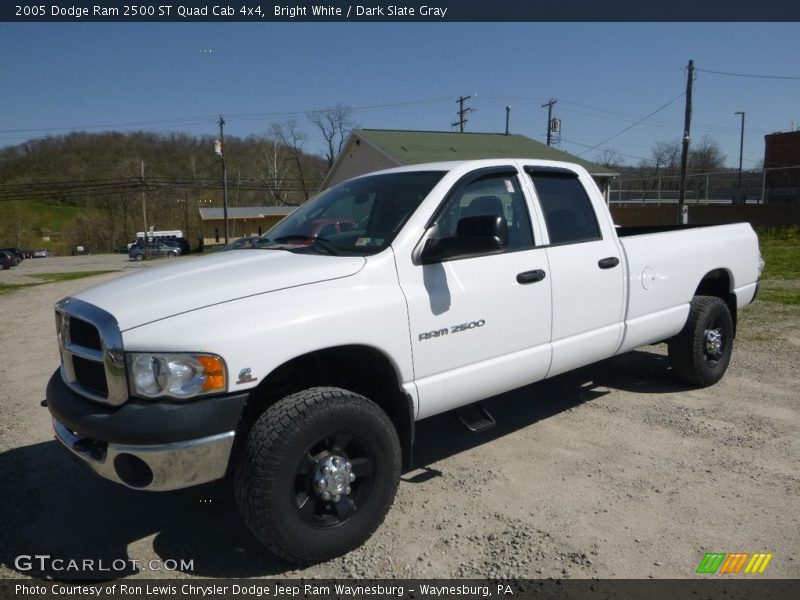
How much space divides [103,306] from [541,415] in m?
3.43

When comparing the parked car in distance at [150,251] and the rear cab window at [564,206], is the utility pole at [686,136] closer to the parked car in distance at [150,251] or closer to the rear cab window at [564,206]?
the rear cab window at [564,206]

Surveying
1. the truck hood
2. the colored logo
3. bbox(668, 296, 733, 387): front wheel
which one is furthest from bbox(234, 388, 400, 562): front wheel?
bbox(668, 296, 733, 387): front wheel

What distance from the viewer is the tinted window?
4.16m

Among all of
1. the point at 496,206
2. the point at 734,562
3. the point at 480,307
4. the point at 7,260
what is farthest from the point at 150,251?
the point at 734,562

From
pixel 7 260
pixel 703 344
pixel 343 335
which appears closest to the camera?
pixel 343 335

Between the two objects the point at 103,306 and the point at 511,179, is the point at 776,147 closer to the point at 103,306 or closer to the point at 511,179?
the point at 511,179

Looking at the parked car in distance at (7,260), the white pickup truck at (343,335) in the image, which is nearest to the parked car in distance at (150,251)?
the parked car in distance at (7,260)

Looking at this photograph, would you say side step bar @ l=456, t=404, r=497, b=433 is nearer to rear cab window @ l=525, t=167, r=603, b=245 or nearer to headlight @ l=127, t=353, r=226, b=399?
rear cab window @ l=525, t=167, r=603, b=245

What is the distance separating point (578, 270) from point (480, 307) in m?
0.98

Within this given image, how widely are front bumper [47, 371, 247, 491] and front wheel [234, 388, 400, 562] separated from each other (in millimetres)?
161

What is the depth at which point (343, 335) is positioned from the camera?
2953 mm

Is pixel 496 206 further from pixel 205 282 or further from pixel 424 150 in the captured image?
pixel 424 150
